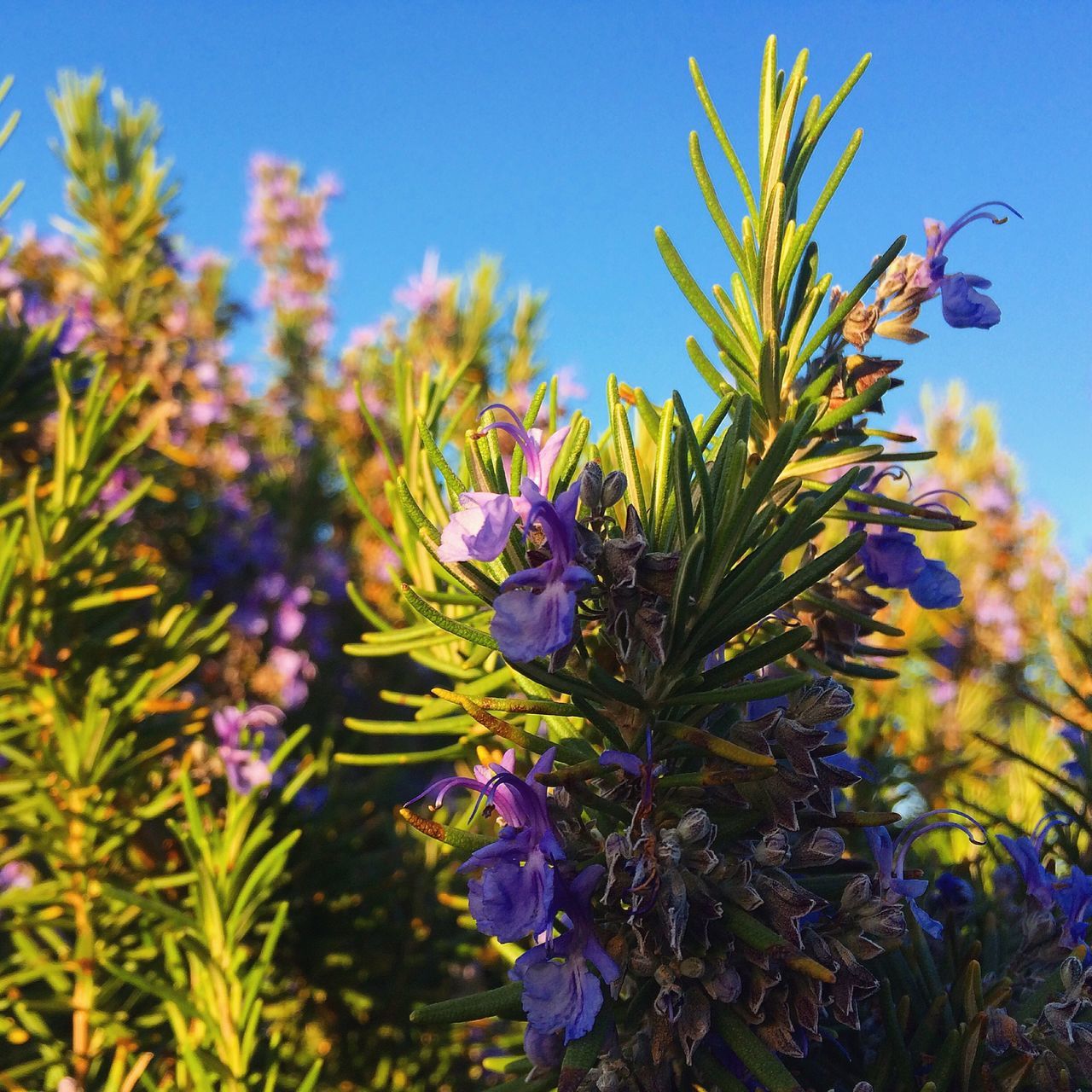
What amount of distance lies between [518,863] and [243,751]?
0.73 m

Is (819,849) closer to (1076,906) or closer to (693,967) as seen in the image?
(693,967)

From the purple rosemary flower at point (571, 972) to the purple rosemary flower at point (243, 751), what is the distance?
62 cm

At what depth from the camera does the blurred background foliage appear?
31.1 inches

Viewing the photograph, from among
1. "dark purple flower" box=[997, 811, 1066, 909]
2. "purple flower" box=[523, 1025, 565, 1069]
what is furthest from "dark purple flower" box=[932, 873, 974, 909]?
"purple flower" box=[523, 1025, 565, 1069]

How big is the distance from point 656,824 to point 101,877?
0.76 metres

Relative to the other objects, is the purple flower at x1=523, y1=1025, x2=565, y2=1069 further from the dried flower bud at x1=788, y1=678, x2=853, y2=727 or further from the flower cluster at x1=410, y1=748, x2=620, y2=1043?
the dried flower bud at x1=788, y1=678, x2=853, y2=727

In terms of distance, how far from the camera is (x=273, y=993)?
39.7 inches

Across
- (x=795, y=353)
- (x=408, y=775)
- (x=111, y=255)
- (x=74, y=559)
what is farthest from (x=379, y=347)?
(x=795, y=353)

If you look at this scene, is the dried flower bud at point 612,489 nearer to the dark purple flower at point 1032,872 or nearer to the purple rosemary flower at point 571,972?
the purple rosemary flower at point 571,972

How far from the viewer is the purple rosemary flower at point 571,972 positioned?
388 millimetres

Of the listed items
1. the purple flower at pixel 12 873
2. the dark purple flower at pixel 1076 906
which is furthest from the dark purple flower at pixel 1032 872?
the purple flower at pixel 12 873

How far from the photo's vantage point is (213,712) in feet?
4.61

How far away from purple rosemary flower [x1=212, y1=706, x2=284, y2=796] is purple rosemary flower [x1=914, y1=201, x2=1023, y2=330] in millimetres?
816

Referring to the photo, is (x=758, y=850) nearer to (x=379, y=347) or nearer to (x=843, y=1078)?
(x=843, y=1078)
